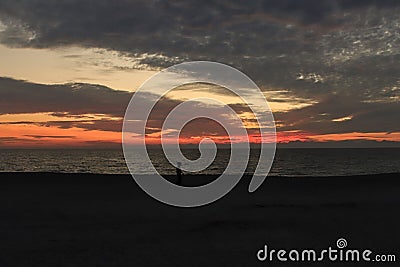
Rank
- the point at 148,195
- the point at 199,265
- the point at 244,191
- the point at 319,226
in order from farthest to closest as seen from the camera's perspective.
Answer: the point at 244,191, the point at 148,195, the point at 319,226, the point at 199,265

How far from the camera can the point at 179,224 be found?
69.3 ft

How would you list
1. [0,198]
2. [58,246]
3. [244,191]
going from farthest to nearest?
[244,191], [0,198], [58,246]

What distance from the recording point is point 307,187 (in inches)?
1393

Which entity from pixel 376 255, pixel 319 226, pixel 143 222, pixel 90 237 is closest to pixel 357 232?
pixel 319 226

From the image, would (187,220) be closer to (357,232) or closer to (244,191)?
(357,232)

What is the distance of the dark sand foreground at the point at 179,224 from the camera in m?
15.5

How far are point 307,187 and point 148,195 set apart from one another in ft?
41.7

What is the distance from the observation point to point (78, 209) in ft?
81.6

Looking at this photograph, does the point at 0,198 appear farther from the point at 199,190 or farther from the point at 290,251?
the point at 290,251

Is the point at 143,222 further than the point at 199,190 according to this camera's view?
No

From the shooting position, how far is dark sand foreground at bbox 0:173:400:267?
50.8 feet

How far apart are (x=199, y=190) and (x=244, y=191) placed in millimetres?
3426

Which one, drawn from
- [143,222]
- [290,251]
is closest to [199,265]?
[290,251]

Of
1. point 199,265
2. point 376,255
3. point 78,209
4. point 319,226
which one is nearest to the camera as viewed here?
point 199,265
